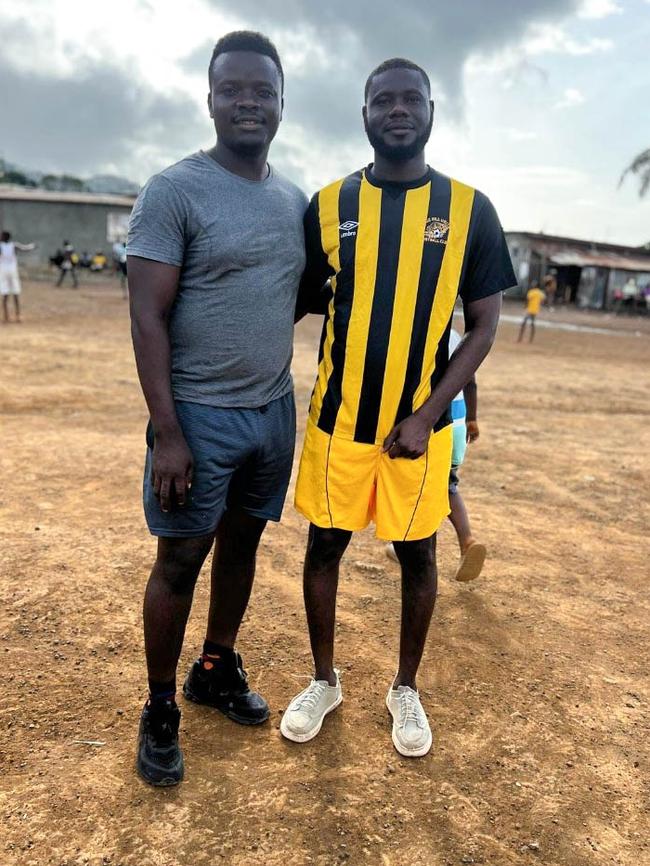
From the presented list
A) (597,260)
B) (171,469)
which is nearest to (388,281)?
(171,469)

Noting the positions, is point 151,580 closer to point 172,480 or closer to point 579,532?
point 172,480

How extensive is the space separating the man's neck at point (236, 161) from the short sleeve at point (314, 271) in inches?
8.3

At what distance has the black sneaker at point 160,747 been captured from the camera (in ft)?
7.00

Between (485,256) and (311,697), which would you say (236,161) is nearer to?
(485,256)

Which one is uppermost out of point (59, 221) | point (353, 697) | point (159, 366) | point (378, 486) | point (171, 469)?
point (59, 221)

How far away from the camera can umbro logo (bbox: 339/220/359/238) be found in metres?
2.15

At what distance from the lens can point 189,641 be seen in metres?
2.95

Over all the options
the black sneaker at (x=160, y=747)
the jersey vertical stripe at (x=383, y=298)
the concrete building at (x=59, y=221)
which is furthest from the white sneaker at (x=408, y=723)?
the concrete building at (x=59, y=221)

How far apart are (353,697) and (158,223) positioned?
5.90 feet

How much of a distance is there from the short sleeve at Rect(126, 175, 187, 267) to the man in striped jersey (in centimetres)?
47

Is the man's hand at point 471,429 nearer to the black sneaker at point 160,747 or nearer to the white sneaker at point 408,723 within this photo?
the white sneaker at point 408,723

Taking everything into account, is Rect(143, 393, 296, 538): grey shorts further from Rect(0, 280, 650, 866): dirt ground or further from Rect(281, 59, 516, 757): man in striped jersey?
Rect(0, 280, 650, 866): dirt ground

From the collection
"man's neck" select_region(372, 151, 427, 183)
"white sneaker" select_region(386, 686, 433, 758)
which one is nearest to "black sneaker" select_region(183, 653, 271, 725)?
"white sneaker" select_region(386, 686, 433, 758)

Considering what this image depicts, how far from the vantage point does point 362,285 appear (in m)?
2.16
